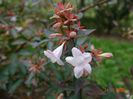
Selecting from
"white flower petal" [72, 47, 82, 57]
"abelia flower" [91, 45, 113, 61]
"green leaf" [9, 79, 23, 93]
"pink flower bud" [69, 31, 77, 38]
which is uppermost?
"pink flower bud" [69, 31, 77, 38]

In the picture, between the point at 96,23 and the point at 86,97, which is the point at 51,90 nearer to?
the point at 86,97

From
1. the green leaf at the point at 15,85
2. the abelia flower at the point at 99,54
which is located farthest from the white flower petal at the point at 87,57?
the green leaf at the point at 15,85

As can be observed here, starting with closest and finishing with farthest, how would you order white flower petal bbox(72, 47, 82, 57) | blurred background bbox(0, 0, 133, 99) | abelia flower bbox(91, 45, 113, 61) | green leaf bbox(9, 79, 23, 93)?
1. white flower petal bbox(72, 47, 82, 57)
2. abelia flower bbox(91, 45, 113, 61)
3. blurred background bbox(0, 0, 133, 99)
4. green leaf bbox(9, 79, 23, 93)

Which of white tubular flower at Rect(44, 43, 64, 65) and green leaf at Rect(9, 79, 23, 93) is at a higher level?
white tubular flower at Rect(44, 43, 64, 65)

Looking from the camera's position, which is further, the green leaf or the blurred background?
the green leaf

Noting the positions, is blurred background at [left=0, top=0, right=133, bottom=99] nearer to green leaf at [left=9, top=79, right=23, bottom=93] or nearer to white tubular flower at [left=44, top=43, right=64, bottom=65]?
green leaf at [left=9, top=79, right=23, bottom=93]

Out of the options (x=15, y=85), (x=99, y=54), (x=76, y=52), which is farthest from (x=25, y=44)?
(x=76, y=52)

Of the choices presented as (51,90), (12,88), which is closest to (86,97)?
(51,90)

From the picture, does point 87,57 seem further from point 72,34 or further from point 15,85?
point 15,85

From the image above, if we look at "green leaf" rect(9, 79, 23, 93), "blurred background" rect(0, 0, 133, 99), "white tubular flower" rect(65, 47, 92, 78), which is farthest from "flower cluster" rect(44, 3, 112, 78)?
"green leaf" rect(9, 79, 23, 93)
